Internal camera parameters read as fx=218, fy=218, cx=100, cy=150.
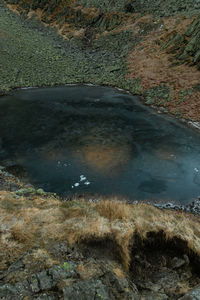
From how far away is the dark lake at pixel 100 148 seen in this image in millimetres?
16016

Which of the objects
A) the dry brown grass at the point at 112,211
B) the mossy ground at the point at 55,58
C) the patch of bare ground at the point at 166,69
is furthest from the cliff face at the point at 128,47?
the dry brown grass at the point at 112,211

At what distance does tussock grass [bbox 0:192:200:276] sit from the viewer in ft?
19.8

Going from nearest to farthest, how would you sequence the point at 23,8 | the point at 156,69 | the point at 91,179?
the point at 91,179 < the point at 156,69 < the point at 23,8

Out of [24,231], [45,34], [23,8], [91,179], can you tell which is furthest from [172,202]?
[23,8]

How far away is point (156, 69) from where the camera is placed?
121 feet

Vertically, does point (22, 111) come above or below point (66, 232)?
below

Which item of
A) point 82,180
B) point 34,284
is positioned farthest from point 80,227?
point 82,180

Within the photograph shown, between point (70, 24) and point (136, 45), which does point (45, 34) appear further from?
point (136, 45)

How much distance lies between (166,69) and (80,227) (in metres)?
34.9

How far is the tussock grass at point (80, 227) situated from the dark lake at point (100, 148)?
22.0 ft

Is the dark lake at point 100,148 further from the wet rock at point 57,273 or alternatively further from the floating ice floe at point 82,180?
the wet rock at point 57,273

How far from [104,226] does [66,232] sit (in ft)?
4.06

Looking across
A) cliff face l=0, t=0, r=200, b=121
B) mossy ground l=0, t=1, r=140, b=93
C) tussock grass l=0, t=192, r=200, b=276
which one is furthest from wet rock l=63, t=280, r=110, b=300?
mossy ground l=0, t=1, r=140, b=93

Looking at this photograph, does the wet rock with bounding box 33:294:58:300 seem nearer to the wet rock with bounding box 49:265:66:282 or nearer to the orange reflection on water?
the wet rock with bounding box 49:265:66:282
